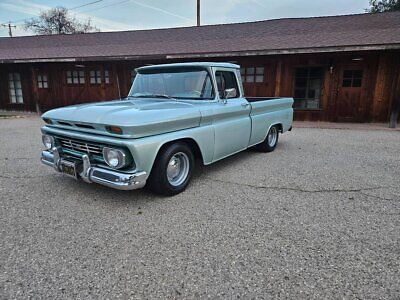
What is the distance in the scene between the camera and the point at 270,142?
6.42 meters

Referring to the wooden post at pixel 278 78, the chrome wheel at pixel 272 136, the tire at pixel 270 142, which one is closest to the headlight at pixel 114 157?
the tire at pixel 270 142

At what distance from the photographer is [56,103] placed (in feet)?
48.8

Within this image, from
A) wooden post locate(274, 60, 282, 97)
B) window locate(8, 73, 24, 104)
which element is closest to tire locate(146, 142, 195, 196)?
wooden post locate(274, 60, 282, 97)

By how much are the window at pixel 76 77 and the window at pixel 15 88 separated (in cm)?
333

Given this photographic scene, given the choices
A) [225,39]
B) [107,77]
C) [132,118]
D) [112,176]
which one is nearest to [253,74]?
[225,39]

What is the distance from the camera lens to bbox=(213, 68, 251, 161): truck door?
4320 millimetres

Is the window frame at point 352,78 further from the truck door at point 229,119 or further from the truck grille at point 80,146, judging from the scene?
the truck grille at point 80,146

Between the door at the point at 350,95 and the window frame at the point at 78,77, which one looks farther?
the window frame at the point at 78,77

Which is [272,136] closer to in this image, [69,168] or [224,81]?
[224,81]

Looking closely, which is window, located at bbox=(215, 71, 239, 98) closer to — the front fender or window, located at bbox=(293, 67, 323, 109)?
the front fender

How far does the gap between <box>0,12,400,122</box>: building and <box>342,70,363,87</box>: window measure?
3cm

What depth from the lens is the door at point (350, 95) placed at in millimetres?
10447

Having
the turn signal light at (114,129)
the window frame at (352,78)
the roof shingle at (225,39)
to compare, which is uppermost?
the roof shingle at (225,39)

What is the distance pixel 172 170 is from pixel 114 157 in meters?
0.96
